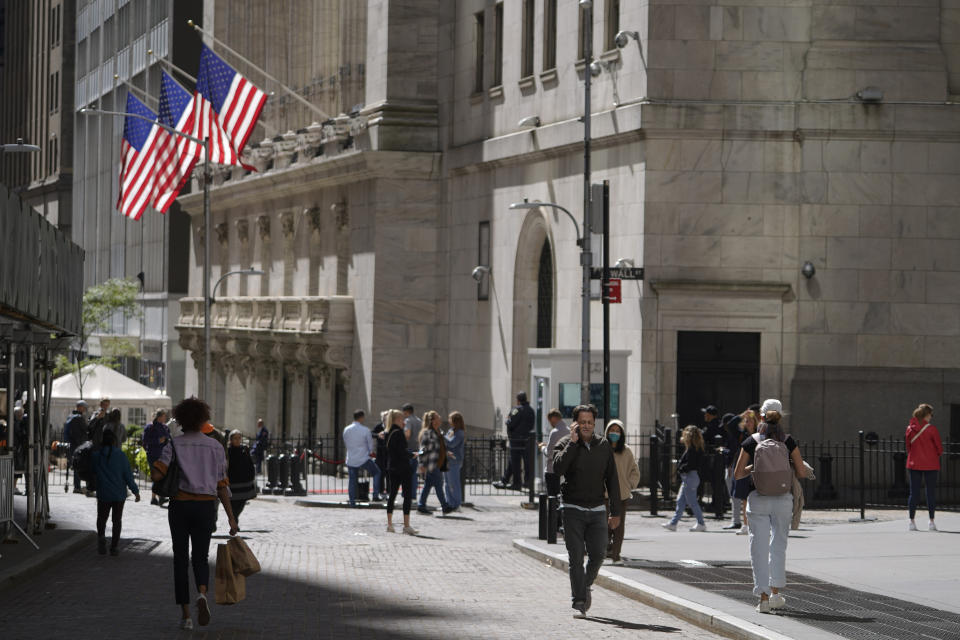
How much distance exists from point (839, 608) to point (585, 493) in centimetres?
245

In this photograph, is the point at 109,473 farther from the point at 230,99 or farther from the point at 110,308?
the point at 110,308

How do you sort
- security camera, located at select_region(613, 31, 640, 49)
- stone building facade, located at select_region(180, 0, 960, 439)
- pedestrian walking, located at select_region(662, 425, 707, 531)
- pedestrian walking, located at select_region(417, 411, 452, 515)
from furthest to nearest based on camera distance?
security camera, located at select_region(613, 31, 640, 49)
stone building facade, located at select_region(180, 0, 960, 439)
pedestrian walking, located at select_region(417, 411, 452, 515)
pedestrian walking, located at select_region(662, 425, 707, 531)

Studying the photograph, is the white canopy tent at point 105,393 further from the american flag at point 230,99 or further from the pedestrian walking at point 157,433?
the pedestrian walking at point 157,433

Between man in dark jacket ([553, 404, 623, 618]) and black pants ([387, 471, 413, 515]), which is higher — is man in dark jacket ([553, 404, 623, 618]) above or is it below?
above

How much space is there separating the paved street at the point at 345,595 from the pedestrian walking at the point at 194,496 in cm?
34

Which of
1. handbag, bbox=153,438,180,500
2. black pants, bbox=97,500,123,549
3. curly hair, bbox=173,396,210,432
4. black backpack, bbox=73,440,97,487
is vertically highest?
curly hair, bbox=173,396,210,432

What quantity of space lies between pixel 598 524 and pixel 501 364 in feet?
78.2

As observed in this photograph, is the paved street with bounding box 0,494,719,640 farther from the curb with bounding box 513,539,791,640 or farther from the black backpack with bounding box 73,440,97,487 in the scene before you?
the black backpack with bounding box 73,440,97,487

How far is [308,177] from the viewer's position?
161 ft

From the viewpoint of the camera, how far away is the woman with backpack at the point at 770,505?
15.0m

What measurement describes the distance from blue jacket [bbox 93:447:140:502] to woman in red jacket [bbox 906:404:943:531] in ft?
33.9

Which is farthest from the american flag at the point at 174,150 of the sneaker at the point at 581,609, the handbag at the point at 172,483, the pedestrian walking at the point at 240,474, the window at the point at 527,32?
the handbag at the point at 172,483

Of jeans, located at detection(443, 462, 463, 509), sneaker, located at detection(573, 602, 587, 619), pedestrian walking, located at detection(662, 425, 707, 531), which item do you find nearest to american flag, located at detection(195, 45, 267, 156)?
jeans, located at detection(443, 462, 463, 509)

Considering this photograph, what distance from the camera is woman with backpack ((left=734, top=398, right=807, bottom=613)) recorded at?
49.2 feet
